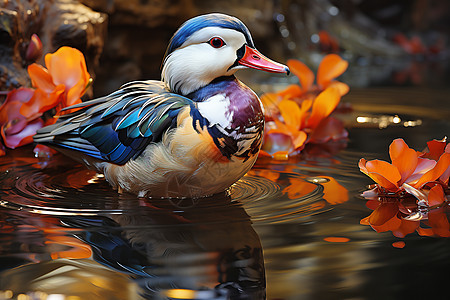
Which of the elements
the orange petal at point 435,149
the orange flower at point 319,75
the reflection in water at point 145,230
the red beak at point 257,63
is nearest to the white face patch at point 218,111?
the red beak at point 257,63

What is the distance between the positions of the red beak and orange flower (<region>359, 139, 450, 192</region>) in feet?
1.11

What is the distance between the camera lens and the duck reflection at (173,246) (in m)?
1.16

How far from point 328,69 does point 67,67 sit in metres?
1.10

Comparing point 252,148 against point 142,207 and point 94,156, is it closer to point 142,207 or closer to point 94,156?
point 142,207

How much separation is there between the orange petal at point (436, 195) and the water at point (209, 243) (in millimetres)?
167

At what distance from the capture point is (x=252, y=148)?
1614 millimetres

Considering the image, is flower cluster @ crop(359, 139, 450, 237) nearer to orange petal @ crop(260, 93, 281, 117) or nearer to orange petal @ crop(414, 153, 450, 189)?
orange petal @ crop(414, 153, 450, 189)

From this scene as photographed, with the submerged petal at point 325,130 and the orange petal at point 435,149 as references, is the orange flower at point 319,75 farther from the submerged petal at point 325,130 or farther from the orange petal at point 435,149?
the orange petal at point 435,149

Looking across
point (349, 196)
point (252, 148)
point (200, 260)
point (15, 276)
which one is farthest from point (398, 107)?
point (15, 276)

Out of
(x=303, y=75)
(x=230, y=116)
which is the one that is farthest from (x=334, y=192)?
(x=303, y=75)

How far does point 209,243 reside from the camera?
1.36 meters

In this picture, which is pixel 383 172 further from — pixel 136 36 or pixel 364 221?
pixel 136 36

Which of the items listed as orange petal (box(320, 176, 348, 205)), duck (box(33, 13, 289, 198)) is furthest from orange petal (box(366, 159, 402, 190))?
duck (box(33, 13, 289, 198))

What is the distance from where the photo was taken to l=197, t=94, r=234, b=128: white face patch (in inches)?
61.0
